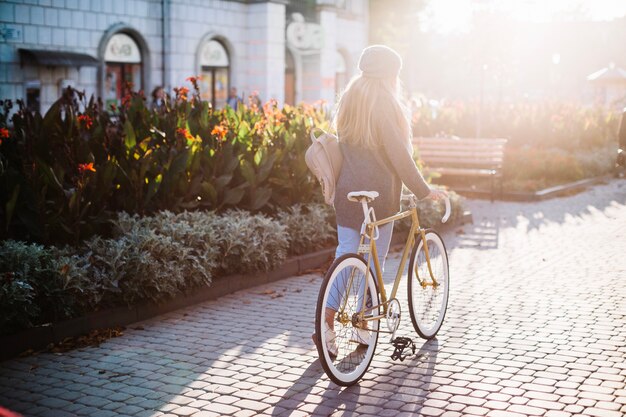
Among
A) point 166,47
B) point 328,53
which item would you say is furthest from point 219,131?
point 328,53

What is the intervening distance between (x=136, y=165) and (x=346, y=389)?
3976 mm

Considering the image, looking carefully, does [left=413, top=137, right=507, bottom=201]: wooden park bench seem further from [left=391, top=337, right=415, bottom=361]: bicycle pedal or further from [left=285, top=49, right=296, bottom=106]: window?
[left=285, top=49, right=296, bottom=106]: window

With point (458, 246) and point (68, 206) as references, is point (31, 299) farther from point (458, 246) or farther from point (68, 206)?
point (458, 246)

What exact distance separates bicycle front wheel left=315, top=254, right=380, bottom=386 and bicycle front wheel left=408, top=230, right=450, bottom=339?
0.66 meters

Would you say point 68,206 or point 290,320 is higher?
point 68,206

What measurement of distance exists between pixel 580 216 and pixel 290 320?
7661mm

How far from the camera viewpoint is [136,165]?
852cm

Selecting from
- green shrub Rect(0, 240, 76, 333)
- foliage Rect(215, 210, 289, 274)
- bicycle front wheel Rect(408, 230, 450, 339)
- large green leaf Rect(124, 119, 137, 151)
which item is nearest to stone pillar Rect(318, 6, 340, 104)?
large green leaf Rect(124, 119, 137, 151)

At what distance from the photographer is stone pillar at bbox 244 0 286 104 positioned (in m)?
30.7

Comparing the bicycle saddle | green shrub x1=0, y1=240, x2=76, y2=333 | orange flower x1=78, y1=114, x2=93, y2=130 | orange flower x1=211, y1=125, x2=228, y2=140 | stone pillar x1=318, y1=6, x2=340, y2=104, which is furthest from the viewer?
stone pillar x1=318, y1=6, x2=340, y2=104

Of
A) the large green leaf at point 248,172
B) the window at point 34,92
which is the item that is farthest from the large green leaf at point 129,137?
the window at point 34,92

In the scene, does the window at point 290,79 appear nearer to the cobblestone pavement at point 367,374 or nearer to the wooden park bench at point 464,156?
the wooden park bench at point 464,156

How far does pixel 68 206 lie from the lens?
7.58 meters

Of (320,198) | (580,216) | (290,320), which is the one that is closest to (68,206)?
(290,320)
